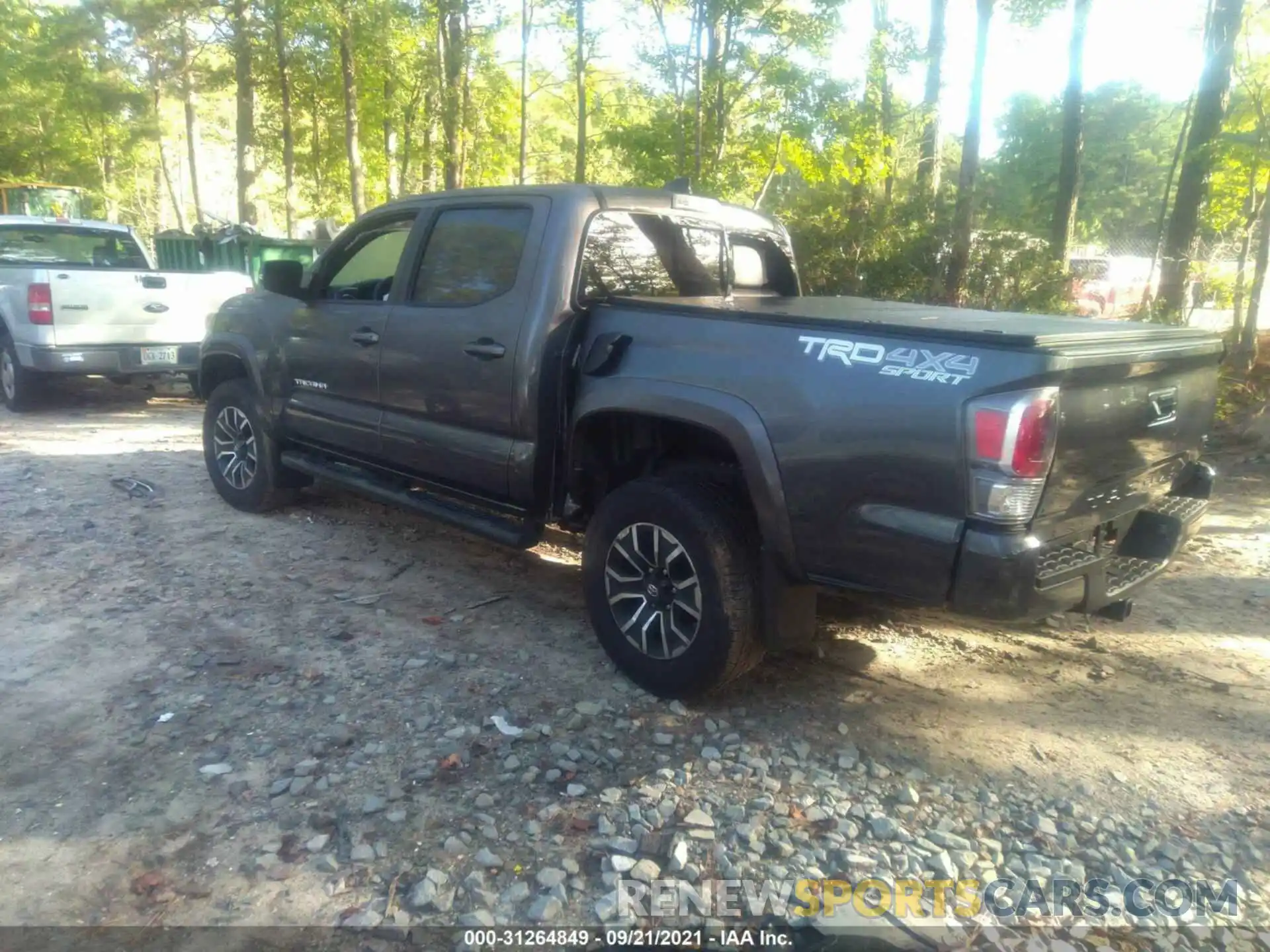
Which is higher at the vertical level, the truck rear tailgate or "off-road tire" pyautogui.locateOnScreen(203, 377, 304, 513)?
the truck rear tailgate

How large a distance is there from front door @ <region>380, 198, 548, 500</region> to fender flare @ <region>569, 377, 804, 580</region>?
2.57 feet

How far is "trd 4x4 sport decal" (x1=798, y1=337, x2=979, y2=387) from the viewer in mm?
2688

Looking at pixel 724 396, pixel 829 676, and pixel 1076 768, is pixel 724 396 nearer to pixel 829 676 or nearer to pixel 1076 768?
pixel 829 676

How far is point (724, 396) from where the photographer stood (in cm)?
321

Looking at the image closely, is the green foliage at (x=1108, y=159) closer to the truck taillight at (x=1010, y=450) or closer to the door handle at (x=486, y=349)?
the door handle at (x=486, y=349)

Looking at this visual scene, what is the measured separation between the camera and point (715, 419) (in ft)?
10.6

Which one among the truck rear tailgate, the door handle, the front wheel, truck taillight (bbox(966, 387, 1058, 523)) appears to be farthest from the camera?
the door handle

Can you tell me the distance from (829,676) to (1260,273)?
7.51 metres

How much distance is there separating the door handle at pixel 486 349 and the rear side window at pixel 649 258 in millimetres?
420

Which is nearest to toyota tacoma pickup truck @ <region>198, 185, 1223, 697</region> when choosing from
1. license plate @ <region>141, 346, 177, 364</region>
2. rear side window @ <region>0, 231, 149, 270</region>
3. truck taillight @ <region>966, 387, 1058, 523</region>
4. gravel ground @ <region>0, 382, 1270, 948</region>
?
truck taillight @ <region>966, 387, 1058, 523</region>

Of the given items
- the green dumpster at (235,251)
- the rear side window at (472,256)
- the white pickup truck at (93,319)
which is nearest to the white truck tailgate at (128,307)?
the white pickup truck at (93,319)

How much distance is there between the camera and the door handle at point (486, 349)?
392 centimetres

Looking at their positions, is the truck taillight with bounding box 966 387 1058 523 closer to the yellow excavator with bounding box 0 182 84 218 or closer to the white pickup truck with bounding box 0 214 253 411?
the white pickup truck with bounding box 0 214 253 411

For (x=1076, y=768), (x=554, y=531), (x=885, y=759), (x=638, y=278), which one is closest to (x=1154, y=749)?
(x=1076, y=768)
